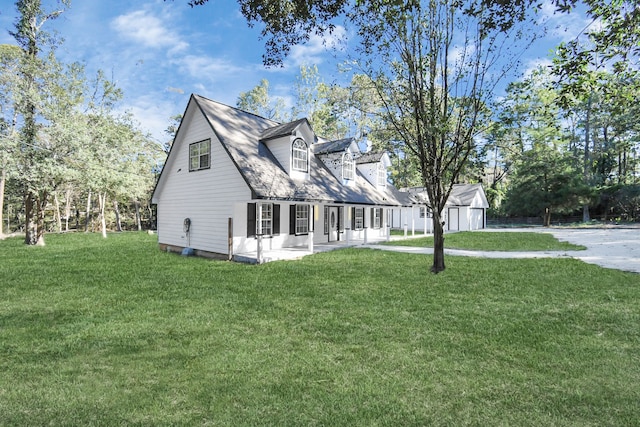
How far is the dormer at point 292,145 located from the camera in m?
12.7

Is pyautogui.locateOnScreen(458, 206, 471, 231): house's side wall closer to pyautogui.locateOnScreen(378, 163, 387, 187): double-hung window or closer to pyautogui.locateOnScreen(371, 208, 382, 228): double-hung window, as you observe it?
pyautogui.locateOnScreen(371, 208, 382, 228): double-hung window

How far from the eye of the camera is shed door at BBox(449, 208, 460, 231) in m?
29.8

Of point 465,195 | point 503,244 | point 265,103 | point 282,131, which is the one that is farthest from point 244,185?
point 465,195

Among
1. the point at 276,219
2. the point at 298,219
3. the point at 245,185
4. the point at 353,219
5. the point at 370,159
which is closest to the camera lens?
the point at 245,185

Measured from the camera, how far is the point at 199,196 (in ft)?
42.7

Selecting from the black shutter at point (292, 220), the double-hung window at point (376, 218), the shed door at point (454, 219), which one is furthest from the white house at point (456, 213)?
the black shutter at point (292, 220)

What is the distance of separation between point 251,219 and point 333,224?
19.4ft

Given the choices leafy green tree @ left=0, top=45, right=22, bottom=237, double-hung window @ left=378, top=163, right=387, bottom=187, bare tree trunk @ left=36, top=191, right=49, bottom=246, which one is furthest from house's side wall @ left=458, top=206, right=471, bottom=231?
leafy green tree @ left=0, top=45, right=22, bottom=237

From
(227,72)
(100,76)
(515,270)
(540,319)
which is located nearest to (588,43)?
(540,319)

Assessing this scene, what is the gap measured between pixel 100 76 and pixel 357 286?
2056cm

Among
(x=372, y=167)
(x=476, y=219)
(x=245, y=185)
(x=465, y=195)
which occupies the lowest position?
(x=476, y=219)

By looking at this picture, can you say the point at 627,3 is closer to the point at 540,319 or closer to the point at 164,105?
the point at 540,319

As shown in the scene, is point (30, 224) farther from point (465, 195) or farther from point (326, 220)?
point (465, 195)

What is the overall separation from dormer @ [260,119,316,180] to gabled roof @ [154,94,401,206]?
0.09m
